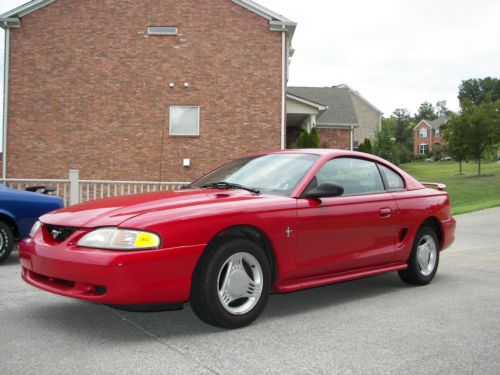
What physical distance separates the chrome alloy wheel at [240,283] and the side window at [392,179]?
217cm

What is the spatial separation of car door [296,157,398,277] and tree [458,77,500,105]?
391 ft

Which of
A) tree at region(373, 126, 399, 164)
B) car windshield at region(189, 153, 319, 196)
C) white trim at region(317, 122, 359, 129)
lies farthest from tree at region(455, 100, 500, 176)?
car windshield at region(189, 153, 319, 196)

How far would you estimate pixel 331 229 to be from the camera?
4984mm

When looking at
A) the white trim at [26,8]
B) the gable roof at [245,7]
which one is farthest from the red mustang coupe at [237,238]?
the white trim at [26,8]

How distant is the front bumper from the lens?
380 centimetres

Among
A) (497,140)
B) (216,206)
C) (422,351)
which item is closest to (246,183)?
(216,206)

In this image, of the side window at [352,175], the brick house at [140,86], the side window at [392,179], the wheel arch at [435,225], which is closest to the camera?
the side window at [352,175]

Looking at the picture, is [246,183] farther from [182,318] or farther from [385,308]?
[385,308]

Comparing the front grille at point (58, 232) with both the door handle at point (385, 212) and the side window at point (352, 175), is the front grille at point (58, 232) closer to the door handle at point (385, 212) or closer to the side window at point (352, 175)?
the side window at point (352, 175)

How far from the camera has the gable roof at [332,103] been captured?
3247 cm

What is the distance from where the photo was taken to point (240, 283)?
4281 millimetres

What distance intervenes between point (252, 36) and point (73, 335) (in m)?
16.9

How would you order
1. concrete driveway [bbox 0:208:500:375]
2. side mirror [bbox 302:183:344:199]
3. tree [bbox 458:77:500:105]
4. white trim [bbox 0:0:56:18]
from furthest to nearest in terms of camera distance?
tree [bbox 458:77:500:105] → white trim [bbox 0:0:56:18] → side mirror [bbox 302:183:344:199] → concrete driveway [bbox 0:208:500:375]

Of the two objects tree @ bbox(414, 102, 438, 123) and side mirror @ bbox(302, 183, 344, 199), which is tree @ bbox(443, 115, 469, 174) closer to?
side mirror @ bbox(302, 183, 344, 199)
